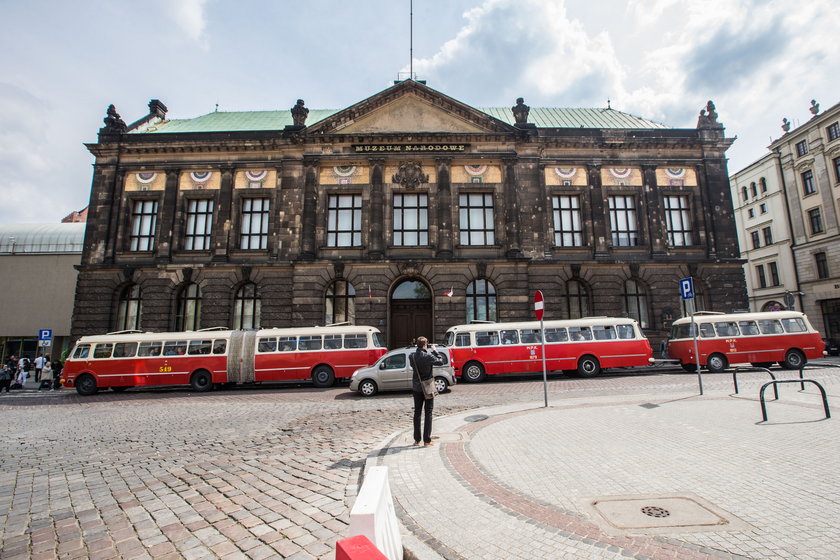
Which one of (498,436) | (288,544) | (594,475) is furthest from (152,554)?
(498,436)

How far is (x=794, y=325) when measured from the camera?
18.4 meters

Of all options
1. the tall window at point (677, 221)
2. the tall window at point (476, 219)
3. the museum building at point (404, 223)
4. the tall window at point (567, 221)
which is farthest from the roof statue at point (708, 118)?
the tall window at point (476, 219)

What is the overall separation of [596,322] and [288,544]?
57.9 feet

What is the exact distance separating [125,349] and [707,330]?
26.7m

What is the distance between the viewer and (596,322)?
18594 millimetres

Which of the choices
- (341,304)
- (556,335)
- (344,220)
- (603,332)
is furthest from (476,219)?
(603,332)

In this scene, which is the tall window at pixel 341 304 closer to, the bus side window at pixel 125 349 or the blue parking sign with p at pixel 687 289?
the bus side window at pixel 125 349

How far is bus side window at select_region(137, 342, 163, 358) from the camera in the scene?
710 inches

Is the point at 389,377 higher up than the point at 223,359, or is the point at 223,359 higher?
the point at 223,359

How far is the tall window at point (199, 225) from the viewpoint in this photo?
25.3 metres

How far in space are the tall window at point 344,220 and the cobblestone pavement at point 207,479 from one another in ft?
46.0

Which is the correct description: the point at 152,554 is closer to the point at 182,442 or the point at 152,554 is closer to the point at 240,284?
the point at 182,442

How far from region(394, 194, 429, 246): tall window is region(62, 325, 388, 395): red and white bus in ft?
26.7

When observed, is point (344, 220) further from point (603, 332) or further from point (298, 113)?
point (603, 332)
